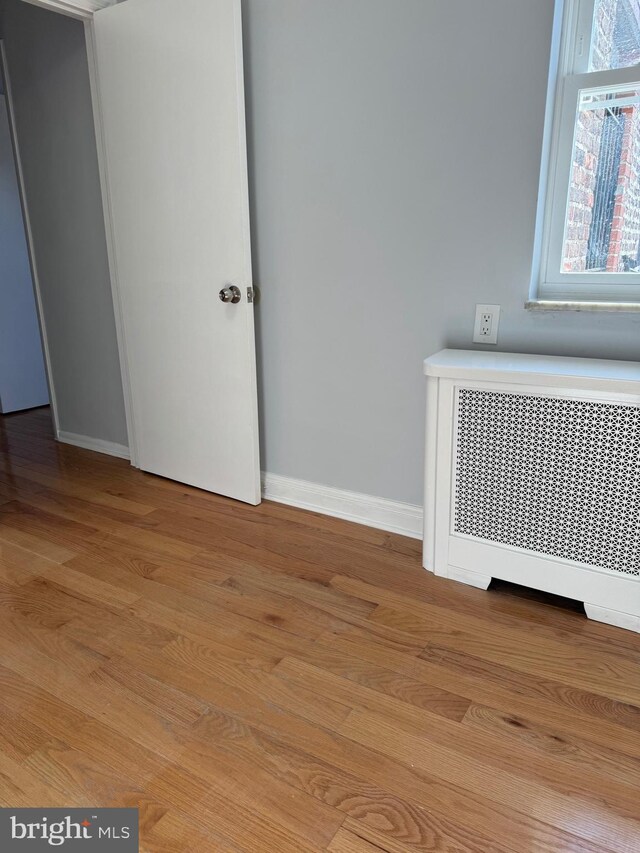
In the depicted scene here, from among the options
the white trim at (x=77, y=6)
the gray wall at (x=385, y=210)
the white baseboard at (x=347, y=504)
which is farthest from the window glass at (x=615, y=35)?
the white trim at (x=77, y=6)

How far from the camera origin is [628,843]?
1.04 metres

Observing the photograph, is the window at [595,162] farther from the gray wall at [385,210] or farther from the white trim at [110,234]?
the white trim at [110,234]

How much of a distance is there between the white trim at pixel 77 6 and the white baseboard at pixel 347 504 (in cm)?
200

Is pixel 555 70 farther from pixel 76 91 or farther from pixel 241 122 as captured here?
pixel 76 91

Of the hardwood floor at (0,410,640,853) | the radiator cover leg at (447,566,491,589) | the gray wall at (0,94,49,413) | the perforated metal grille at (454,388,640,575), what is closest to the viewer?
the hardwood floor at (0,410,640,853)

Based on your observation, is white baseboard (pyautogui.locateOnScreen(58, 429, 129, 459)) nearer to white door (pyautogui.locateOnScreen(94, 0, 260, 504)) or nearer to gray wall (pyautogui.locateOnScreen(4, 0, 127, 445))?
gray wall (pyautogui.locateOnScreen(4, 0, 127, 445))

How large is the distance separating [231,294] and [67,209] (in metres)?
1.24

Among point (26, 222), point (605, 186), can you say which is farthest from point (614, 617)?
point (26, 222)

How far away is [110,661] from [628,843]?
121 cm

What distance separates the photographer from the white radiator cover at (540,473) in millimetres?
1535

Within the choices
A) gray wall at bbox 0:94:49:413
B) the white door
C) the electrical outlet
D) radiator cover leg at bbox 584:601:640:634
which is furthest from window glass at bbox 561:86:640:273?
gray wall at bbox 0:94:49:413

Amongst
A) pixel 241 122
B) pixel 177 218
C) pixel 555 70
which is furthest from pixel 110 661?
pixel 555 70

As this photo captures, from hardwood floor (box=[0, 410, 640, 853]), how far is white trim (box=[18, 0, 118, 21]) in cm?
203

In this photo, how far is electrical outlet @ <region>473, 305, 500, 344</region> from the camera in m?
1.84
